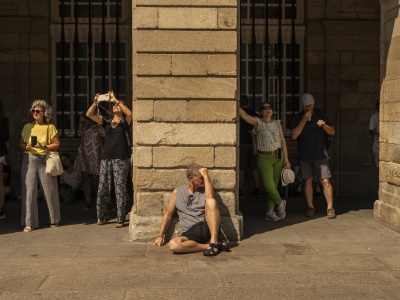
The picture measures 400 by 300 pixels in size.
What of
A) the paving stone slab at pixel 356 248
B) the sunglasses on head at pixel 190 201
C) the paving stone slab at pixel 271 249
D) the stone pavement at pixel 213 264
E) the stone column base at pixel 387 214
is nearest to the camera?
the stone pavement at pixel 213 264

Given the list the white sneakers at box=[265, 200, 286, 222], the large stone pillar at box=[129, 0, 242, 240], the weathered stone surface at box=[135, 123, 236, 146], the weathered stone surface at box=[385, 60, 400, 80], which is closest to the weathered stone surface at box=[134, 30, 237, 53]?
the large stone pillar at box=[129, 0, 242, 240]

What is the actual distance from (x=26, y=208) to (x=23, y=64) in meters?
4.87

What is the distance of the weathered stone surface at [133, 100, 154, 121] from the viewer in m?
9.11

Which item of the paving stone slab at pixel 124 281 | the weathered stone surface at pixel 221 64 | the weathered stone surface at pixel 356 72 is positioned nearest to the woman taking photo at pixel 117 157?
the weathered stone surface at pixel 221 64

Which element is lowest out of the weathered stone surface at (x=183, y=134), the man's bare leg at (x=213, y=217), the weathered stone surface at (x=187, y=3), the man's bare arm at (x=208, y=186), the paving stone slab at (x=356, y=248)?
the paving stone slab at (x=356, y=248)

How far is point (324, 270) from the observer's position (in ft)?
24.9

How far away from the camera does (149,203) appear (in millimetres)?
9180

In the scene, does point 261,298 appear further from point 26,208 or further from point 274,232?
point 26,208

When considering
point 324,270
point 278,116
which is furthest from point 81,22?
point 324,270

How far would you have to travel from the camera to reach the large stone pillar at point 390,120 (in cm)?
1007

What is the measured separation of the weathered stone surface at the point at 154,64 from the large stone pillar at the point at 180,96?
0.01m

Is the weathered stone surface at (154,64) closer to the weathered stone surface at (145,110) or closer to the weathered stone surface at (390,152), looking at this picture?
the weathered stone surface at (145,110)

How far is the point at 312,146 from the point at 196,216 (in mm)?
3086

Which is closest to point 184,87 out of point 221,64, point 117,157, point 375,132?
point 221,64
